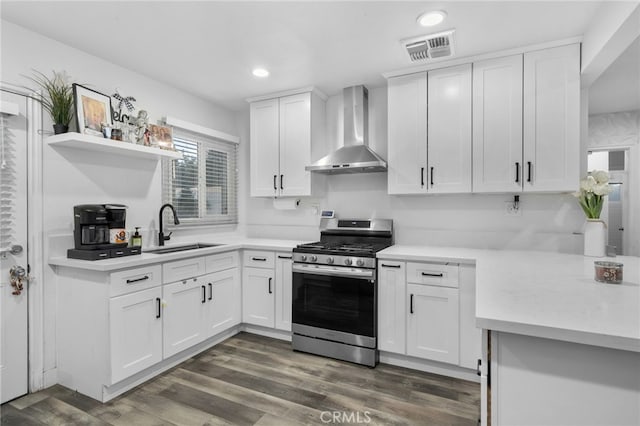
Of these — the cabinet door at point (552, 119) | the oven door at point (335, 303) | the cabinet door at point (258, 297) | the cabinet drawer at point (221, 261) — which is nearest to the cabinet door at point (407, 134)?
the cabinet door at point (552, 119)

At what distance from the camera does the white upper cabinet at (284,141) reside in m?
3.47

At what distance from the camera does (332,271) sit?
2.88m

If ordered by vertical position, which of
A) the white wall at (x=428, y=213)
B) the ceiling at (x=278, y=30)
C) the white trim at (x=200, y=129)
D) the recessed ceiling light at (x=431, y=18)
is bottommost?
the white wall at (x=428, y=213)

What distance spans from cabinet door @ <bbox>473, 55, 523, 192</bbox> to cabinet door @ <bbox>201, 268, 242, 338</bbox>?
94.7 inches

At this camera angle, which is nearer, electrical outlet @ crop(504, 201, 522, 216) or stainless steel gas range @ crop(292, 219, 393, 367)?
stainless steel gas range @ crop(292, 219, 393, 367)

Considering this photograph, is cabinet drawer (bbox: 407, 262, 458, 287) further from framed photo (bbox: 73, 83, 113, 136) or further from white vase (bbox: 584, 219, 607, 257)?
framed photo (bbox: 73, 83, 113, 136)

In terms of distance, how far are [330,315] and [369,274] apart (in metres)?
0.52

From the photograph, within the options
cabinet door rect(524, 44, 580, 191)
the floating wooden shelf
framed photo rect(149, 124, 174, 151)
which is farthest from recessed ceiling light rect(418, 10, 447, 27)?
framed photo rect(149, 124, 174, 151)

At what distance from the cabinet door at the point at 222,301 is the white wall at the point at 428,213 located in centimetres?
93

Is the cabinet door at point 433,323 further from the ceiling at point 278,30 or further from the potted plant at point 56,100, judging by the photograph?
the potted plant at point 56,100

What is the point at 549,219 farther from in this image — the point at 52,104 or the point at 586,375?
the point at 52,104

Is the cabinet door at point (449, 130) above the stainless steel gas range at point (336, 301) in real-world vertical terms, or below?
above

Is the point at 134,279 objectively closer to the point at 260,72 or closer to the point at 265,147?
the point at 265,147

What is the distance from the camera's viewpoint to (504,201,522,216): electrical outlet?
9.51 feet
